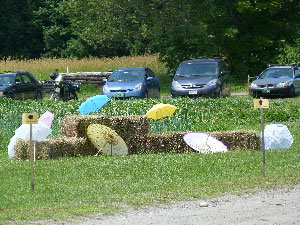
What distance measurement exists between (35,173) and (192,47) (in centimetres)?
3078

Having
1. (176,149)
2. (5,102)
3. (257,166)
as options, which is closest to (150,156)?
(176,149)

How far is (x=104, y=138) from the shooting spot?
1495 centimetres

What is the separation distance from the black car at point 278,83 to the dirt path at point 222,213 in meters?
21.8

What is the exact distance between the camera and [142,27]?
44406 mm

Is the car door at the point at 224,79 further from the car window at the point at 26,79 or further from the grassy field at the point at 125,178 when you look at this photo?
the grassy field at the point at 125,178

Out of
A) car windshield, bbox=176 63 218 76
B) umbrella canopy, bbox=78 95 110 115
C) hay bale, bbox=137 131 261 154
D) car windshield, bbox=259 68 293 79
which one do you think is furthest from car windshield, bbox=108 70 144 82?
hay bale, bbox=137 131 261 154

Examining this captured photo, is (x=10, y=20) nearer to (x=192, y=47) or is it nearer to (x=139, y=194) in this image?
(x=192, y=47)

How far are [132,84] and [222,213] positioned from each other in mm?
19999

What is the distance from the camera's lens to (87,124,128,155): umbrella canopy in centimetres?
1493

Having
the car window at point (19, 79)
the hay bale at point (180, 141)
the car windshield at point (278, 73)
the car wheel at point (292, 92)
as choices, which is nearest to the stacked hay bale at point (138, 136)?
the hay bale at point (180, 141)

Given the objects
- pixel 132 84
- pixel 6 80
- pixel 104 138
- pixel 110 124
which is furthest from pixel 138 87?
pixel 104 138

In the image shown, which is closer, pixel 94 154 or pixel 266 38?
pixel 94 154

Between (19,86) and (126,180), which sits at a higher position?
(126,180)

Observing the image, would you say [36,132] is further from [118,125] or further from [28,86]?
[28,86]
